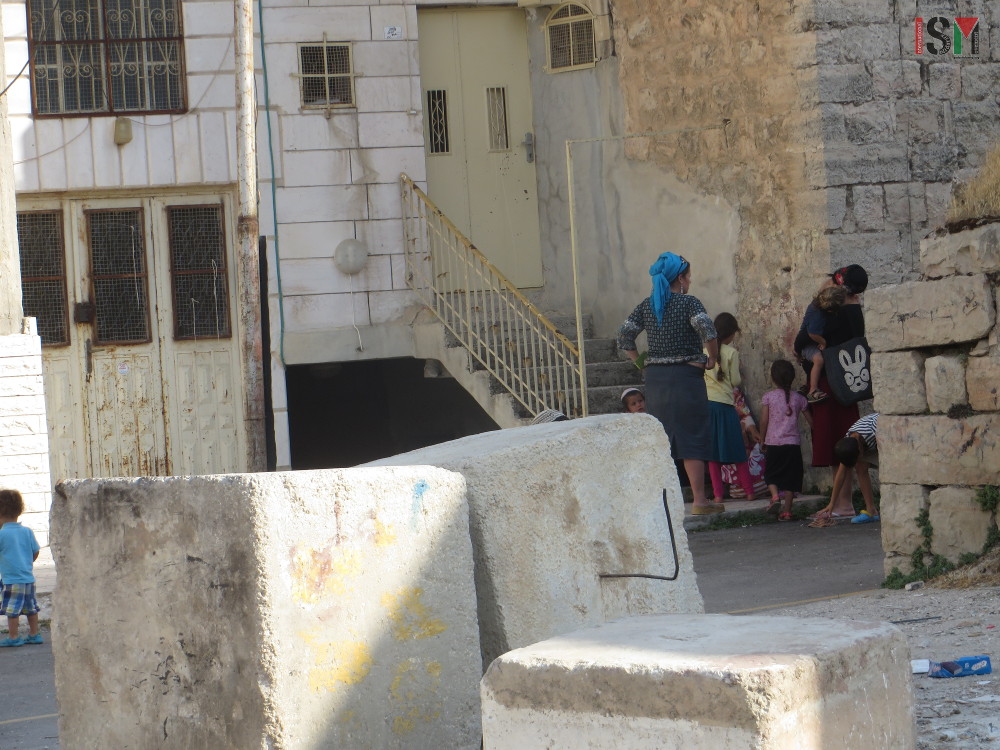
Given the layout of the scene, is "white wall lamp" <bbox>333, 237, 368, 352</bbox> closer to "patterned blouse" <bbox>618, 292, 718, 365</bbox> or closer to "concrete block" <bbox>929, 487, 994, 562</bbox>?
"patterned blouse" <bbox>618, 292, 718, 365</bbox>

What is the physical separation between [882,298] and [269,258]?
632 cm

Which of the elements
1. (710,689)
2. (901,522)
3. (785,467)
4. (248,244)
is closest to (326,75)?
(248,244)

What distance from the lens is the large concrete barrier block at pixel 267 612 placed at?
3303 mm

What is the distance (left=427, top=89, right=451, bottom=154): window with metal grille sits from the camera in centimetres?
1230

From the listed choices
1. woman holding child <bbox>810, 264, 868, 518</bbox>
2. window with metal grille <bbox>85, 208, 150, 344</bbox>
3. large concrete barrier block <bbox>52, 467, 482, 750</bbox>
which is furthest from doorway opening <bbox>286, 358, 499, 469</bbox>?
large concrete barrier block <bbox>52, 467, 482, 750</bbox>

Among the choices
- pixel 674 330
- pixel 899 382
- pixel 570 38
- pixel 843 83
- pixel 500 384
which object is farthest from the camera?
pixel 570 38

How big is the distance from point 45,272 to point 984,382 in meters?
8.21

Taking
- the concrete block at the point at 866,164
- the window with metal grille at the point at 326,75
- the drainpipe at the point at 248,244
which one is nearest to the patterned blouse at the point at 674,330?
the concrete block at the point at 866,164

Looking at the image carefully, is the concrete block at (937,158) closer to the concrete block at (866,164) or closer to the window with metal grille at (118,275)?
the concrete block at (866,164)

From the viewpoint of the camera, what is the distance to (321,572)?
11.1 ft

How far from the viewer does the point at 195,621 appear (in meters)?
3.38

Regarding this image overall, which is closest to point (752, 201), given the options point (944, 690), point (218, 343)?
point (218, 343)

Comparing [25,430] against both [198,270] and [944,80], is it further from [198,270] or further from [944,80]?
[944,80]

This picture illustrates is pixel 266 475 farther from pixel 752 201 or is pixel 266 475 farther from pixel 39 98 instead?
pixel 39 98
